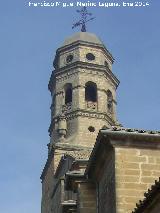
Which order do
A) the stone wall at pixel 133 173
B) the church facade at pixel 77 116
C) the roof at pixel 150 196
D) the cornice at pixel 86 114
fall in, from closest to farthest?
1. the roof at pixel 150 196
2. the stone wall at pixel 133 173
3. the church facade at pixel 77 116
4. the cornice at pixel 86 114

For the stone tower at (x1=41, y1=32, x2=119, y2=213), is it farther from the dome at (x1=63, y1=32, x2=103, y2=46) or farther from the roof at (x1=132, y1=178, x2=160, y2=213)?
the roof at (x1=132, y1=178, x2=160, y2=213)

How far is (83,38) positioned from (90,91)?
14.0 ft

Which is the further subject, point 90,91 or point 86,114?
point 90,91

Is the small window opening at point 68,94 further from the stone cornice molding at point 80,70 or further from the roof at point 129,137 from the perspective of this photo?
the roof at point 129,137

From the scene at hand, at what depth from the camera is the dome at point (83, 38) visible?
3475cm

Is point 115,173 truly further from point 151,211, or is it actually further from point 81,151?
point 81,151

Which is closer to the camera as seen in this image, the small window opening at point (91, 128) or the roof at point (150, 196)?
the roof at point (150, 196)

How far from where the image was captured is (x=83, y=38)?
115ft

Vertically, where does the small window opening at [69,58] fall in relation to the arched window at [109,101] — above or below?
above

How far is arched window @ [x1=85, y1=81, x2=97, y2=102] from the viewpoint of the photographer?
32.1 meters

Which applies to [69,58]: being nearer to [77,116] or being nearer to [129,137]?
[77,116]

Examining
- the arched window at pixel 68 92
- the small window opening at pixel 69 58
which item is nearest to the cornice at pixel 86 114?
the arched window at pixel 68 92

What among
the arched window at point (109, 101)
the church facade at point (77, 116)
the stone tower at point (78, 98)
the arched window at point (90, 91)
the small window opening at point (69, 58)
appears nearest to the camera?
the church facade at point (77, 116)

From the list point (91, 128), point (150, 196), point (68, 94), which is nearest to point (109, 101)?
point (68, 94)
